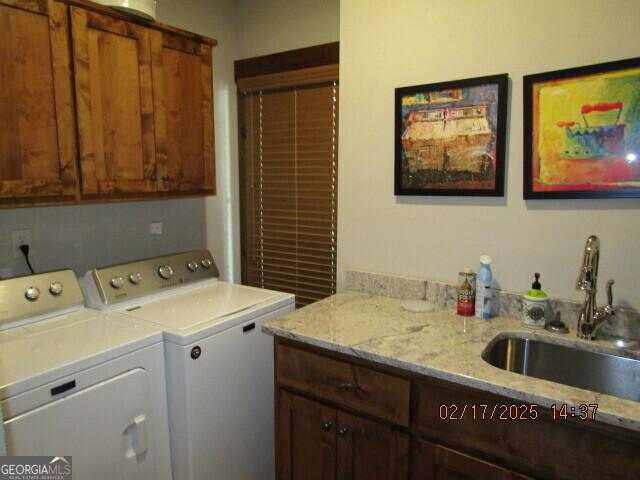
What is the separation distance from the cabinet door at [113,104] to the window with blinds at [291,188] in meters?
0.87

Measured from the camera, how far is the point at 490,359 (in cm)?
152

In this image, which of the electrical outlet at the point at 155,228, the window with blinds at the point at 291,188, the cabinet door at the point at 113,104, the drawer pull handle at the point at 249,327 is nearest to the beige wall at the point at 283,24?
the window with blinds at the point at 291,188

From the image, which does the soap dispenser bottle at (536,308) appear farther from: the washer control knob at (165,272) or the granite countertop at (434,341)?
the washer control knob at (165,272)

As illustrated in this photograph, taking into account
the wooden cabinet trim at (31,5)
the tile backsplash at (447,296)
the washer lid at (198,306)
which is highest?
the wooden cabinet trim at (31,5)

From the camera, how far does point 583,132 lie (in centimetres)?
151

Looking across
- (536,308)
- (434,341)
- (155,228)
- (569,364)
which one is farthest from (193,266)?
(569,364)

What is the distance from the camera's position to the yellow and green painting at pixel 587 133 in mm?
1439

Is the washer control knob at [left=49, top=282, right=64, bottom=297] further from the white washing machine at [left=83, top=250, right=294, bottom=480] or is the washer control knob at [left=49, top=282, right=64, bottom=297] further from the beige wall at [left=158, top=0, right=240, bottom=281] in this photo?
the beige wall at [left=158, top=0, right=240, bottom=281]

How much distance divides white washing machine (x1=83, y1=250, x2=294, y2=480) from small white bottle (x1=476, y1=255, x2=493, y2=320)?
2.96ft

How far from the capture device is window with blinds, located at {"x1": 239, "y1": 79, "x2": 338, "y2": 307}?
2615 millimetres

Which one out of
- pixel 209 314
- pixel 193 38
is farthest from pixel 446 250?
pixel 193 38

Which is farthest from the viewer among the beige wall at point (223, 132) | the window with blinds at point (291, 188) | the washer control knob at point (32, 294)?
the beige wall at point (223, 132)

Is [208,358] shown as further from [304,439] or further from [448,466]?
[448,466]

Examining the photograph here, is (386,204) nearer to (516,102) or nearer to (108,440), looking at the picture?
(516,102)
